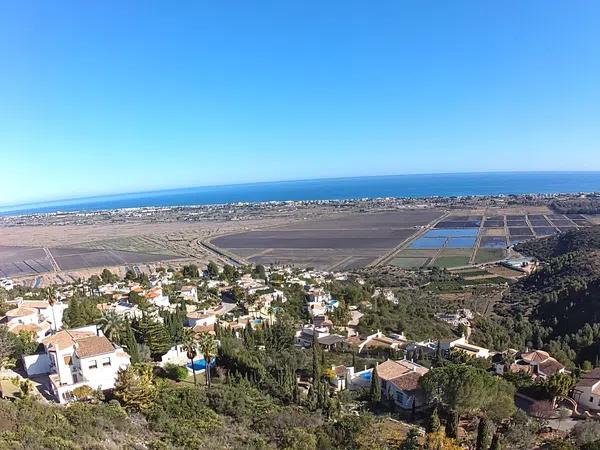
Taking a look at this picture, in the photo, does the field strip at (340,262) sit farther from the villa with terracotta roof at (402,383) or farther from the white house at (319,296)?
the villa with terracotta roof at (402,383)

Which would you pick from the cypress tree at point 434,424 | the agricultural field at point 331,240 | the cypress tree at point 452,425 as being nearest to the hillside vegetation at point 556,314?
the cypress tree at point 452,425

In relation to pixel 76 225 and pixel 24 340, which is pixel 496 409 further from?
pixel 76 225

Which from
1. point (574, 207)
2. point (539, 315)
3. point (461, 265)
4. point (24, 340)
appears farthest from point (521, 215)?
point (24, 340)

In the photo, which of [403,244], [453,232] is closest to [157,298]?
[403,244]

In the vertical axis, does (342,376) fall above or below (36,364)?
below

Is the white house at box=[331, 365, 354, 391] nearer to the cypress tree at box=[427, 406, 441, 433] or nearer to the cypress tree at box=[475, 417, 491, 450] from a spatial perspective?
the cypress tree at box=[427, 406, 441, 433]

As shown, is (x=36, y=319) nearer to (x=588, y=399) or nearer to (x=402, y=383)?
(x=402, y=383)
